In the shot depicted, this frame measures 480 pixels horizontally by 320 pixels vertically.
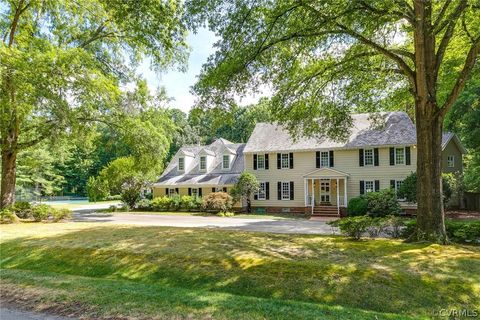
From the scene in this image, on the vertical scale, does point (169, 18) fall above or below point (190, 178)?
above

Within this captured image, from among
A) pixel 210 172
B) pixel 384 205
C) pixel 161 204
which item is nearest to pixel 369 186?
pixel 384 205

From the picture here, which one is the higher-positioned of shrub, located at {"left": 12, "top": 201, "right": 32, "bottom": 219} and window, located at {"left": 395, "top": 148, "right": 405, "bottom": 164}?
window, located at {"left": 395, "top": 148, "right": 405, "bottom": 164}

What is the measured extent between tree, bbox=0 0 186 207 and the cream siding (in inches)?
537

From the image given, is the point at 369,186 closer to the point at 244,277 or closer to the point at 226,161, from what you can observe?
the point at 226,161

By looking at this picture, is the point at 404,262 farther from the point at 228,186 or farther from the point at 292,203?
the point at 228,186

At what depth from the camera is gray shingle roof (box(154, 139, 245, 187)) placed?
32719mm

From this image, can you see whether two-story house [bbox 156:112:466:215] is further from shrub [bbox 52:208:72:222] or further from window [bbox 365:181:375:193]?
shrub [bbox 52:208:72:222]

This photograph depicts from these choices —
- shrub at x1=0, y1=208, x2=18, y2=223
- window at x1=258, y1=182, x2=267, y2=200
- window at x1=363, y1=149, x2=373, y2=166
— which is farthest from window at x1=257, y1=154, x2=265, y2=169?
shrub at x1=0, y1=208, x2=18, y2=223

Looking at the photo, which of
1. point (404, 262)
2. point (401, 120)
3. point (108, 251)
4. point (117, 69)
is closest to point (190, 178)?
point (117, 69)

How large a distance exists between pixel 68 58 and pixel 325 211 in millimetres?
20781

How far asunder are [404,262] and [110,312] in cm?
648

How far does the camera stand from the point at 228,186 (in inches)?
1250

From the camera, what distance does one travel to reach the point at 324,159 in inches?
1128

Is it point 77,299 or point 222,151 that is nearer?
point 77,299
